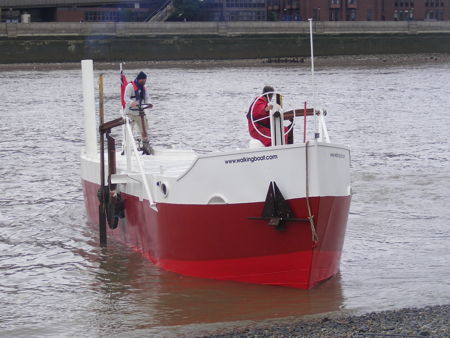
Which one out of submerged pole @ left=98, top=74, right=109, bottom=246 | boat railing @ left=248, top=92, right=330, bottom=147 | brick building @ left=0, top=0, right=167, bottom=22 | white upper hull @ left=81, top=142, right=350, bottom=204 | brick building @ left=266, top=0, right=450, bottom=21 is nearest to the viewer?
white upper hull @ left=81, top=142, right=350, bottom=204

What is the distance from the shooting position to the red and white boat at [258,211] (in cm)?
1033

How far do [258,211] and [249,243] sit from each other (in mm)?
463

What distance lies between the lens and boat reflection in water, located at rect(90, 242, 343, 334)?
10.4 metres

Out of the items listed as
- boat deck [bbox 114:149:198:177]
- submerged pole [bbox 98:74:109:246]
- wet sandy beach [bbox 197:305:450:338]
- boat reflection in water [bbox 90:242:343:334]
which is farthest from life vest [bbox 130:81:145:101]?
wet sandy beach [bbox 197:305:450:338]

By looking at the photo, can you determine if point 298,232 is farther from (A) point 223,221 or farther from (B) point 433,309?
(B) point 433,309

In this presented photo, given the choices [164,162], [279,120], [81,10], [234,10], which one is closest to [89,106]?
[164,162]

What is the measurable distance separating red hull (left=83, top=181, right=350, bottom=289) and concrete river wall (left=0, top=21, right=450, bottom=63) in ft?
212

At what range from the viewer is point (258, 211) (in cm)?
1052

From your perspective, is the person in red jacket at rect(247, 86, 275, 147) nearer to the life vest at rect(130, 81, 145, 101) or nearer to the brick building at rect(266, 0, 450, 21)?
the life vest at rect(130, 81, 145, 101)

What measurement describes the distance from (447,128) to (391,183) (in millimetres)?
13055

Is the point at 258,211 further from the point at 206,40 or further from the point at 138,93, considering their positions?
the point at 206,40

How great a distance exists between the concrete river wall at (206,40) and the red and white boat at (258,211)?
64703 mm

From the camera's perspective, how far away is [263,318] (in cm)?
1018

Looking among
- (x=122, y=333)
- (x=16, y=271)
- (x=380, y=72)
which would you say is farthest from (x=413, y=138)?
(x=380, y=72)
